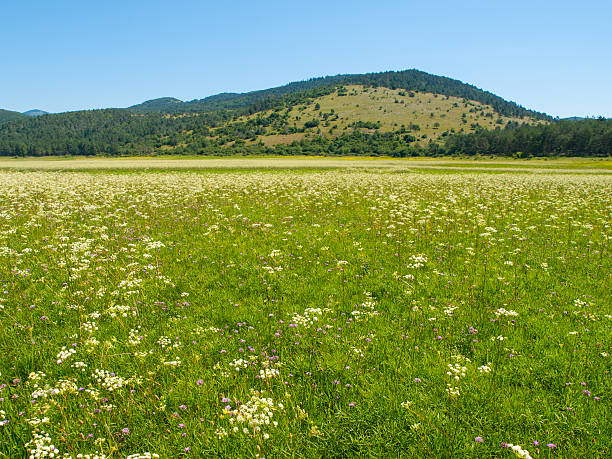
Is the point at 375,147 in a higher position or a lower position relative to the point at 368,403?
higher

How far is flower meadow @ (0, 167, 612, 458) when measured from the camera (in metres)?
3.33

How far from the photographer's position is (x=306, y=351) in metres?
4.79

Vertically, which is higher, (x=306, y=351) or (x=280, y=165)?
(x=280, y=165)

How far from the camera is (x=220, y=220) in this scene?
13.2 m

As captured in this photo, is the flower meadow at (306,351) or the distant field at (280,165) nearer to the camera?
the flower meadow at (306,351)

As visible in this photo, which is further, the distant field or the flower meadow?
the distant field

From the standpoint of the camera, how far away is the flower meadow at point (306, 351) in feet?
10.9

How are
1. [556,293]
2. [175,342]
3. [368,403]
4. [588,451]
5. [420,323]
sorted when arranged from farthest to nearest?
1. [556,293]
2. [420,323]
3. [175,342]
4. [368,403]
5. [588,451]

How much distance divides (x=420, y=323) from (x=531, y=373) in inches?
65.9

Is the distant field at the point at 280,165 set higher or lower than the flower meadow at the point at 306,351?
higher

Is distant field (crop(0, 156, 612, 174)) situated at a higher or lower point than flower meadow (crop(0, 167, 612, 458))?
higher

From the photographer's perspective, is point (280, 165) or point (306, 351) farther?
point (280, 165)

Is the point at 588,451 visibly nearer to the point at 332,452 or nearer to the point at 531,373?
the point at 531,373

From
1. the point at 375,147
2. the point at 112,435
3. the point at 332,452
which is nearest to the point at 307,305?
the point at 332,452
